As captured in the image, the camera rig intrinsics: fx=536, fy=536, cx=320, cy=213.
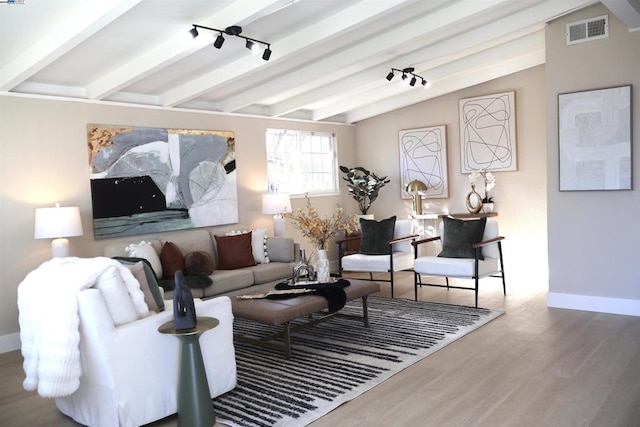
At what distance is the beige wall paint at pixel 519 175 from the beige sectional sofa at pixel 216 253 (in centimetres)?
266

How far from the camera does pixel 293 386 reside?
3545mm

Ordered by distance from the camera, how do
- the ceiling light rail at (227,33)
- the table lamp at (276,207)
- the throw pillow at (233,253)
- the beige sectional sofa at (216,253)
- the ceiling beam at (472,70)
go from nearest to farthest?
the ceiling light rail at (227,33), the beige sectional sofa at (216,253), the throw pillow at (233,253), the ceiling beam at (472,70), the table lamp at (276,207)

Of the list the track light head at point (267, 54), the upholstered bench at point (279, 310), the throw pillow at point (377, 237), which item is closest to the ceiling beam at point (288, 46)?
the track light head at point (267, 54)

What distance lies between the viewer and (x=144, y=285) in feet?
10.9

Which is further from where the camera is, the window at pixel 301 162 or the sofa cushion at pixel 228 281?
the window at pixel 301 162

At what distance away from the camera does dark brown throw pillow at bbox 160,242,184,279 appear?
527 centimetres

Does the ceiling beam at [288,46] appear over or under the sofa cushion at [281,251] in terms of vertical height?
over

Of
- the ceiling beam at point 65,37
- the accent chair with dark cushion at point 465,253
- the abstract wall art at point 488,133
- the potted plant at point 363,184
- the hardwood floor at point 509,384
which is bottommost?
the hardwood floor at point 509,384

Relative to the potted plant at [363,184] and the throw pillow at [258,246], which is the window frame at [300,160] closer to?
the potted plant at [363,184]

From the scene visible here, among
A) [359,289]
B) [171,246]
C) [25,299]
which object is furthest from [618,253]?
[25,299]

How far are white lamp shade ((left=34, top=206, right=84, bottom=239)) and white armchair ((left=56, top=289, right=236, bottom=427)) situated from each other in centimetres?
175

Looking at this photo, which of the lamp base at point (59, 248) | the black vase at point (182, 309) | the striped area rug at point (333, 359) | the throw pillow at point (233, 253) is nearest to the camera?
the black vase at point (182, 309)

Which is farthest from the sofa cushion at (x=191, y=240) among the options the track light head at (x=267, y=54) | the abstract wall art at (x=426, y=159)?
the abstract wall art at (x=426, y=159)

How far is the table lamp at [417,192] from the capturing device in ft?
24.8
